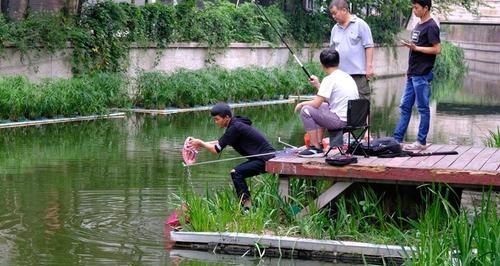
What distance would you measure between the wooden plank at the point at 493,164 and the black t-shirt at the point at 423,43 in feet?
5.10

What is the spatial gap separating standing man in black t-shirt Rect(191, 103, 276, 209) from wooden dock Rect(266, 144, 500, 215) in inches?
17.4

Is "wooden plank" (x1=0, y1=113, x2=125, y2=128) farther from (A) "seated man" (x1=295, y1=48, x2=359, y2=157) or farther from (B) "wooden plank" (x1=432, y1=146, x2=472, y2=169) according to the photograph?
(B) "wooden plank" (x1=432, y1=146, x2=472, y2=169)

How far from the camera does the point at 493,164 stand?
33.0 feet

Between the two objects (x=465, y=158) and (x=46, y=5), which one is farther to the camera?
(x=46, y=5)

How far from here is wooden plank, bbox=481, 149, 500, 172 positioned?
31.6 ft

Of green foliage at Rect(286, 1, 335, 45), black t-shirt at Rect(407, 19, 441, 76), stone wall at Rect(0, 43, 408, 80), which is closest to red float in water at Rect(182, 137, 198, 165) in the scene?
black t-shirt at Rect(407, 19, 441, 76)

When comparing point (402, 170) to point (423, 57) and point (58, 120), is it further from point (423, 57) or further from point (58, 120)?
point (58, 120)

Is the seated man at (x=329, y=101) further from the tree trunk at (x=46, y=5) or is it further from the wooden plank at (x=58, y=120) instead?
the tree trunk at (x=46, y=5)

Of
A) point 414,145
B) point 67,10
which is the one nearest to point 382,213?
point 414,145

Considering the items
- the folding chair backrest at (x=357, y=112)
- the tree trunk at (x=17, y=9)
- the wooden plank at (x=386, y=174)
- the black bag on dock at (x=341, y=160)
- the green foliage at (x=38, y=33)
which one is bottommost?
the wooden plank at (x=386, y=174)

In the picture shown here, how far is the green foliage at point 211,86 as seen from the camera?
1027 inches

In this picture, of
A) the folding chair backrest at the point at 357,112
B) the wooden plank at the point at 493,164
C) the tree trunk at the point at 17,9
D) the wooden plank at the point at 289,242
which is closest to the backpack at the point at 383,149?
the folding chair backrest at the point at 357,112

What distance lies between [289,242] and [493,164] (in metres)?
2.06

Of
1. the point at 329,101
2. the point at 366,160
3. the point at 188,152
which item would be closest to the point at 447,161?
the point at 366,160
